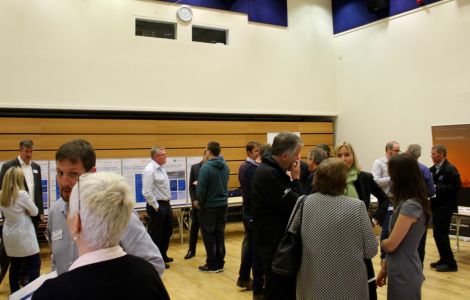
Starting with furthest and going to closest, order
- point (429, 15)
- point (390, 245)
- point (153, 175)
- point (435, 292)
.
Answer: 1. point (429, 15)
2. point (153, 175)
3. point (435, 292)
4. point (390, 245)

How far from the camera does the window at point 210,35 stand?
9169 millimetres

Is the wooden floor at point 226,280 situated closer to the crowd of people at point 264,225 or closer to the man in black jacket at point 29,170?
the crowd of people at point 264,225

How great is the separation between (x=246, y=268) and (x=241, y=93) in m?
5.28

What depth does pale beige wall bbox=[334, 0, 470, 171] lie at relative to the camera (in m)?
8.05

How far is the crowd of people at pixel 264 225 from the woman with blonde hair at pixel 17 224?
0.01 meters

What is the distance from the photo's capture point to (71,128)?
7.77 m

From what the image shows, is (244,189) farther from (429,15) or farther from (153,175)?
(429,15)

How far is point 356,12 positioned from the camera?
1008cm

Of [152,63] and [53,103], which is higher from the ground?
[152,63]

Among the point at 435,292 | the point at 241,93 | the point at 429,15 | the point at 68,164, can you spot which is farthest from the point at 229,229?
the point at 68,164

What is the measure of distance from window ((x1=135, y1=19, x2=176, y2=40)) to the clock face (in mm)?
235

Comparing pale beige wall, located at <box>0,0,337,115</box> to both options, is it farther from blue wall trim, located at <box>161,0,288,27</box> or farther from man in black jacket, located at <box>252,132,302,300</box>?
man in black jacket, located at <box>252,132,302,300</box>

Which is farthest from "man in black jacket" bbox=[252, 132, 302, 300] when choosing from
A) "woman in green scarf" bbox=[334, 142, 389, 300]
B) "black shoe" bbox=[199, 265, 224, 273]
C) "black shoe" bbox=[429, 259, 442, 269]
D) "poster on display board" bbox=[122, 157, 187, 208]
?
"poster on display board" bbox=[122, 157, 187, 208]

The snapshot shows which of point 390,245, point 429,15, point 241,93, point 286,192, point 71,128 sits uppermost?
point 429,15
